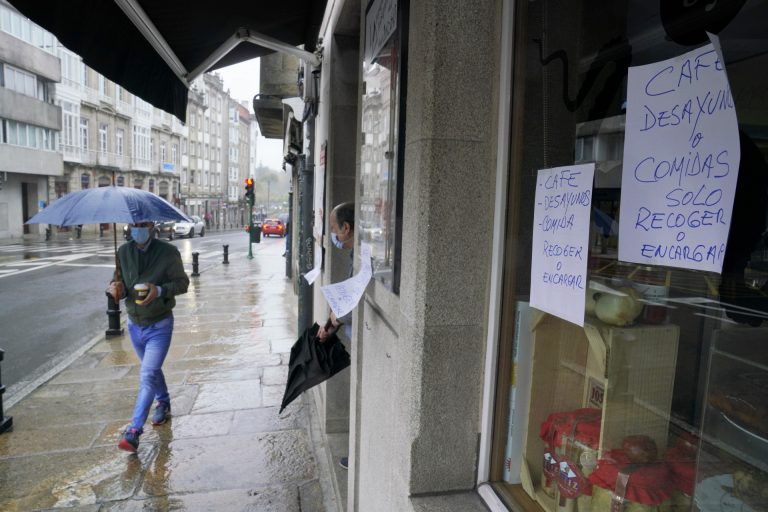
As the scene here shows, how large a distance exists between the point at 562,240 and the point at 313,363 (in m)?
2.28

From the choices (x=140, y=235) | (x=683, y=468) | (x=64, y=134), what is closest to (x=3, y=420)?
(x=140, y=235)

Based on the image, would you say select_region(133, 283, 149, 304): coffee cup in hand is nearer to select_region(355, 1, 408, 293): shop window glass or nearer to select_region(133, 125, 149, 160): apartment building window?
select_region(355, 1, 408, 293): shop window glass

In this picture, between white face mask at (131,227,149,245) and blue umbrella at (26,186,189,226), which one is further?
white face mask at (131,227,149,245)

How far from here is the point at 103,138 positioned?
43562 mm

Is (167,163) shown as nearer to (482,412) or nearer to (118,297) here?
(118,297)

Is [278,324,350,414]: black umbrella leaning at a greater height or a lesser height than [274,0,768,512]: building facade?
lesser

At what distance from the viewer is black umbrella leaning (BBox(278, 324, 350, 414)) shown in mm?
3420

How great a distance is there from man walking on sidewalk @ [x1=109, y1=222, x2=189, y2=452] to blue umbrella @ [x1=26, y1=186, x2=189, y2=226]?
6.0 inches

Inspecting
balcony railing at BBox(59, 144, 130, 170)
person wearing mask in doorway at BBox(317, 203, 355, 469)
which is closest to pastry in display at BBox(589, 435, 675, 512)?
person wearing mask in doorway at BBox(317, 203, 355, 469)

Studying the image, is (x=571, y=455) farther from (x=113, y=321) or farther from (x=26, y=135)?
(x=26, y=135)

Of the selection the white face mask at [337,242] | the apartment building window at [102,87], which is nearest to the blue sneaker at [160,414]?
the white face mask at [337,242]

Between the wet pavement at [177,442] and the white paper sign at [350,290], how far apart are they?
77.6 inches

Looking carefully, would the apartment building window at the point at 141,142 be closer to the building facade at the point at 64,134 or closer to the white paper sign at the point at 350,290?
the building facade at the point at 64,134

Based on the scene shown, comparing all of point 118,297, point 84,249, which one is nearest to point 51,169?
point 84,249
